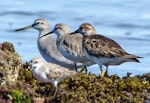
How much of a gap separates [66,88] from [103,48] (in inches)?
82.3

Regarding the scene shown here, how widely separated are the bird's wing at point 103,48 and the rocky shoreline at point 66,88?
96cm

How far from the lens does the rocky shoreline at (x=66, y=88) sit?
9594mm

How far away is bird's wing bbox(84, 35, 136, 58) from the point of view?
40.0 ft

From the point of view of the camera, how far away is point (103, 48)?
12.4 m

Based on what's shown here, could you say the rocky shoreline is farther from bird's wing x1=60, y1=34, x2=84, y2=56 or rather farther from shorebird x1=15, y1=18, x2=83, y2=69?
shorebird x1=15, y1=18, x2=83, y2=69

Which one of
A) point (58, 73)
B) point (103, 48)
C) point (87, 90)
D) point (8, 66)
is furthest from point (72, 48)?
point (8, 66)

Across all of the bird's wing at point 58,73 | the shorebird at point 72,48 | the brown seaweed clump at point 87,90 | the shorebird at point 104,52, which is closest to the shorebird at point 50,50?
the shorebird at point 72,48

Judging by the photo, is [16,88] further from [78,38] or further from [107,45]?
[78,38]

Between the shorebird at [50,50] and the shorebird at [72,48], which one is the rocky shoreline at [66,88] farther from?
the shorebird at [50,50]

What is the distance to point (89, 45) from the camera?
12.7 m

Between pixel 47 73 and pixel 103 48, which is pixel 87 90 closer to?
pixel 47 73

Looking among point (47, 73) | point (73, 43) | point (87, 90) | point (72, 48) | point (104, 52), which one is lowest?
point (87, 90)

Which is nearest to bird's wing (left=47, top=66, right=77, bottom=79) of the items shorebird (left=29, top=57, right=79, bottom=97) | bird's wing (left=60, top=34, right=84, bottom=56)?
shorebird (left=29, top=57, right=79, bottom=97)


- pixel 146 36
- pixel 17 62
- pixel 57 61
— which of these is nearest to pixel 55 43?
pixel 57 61
